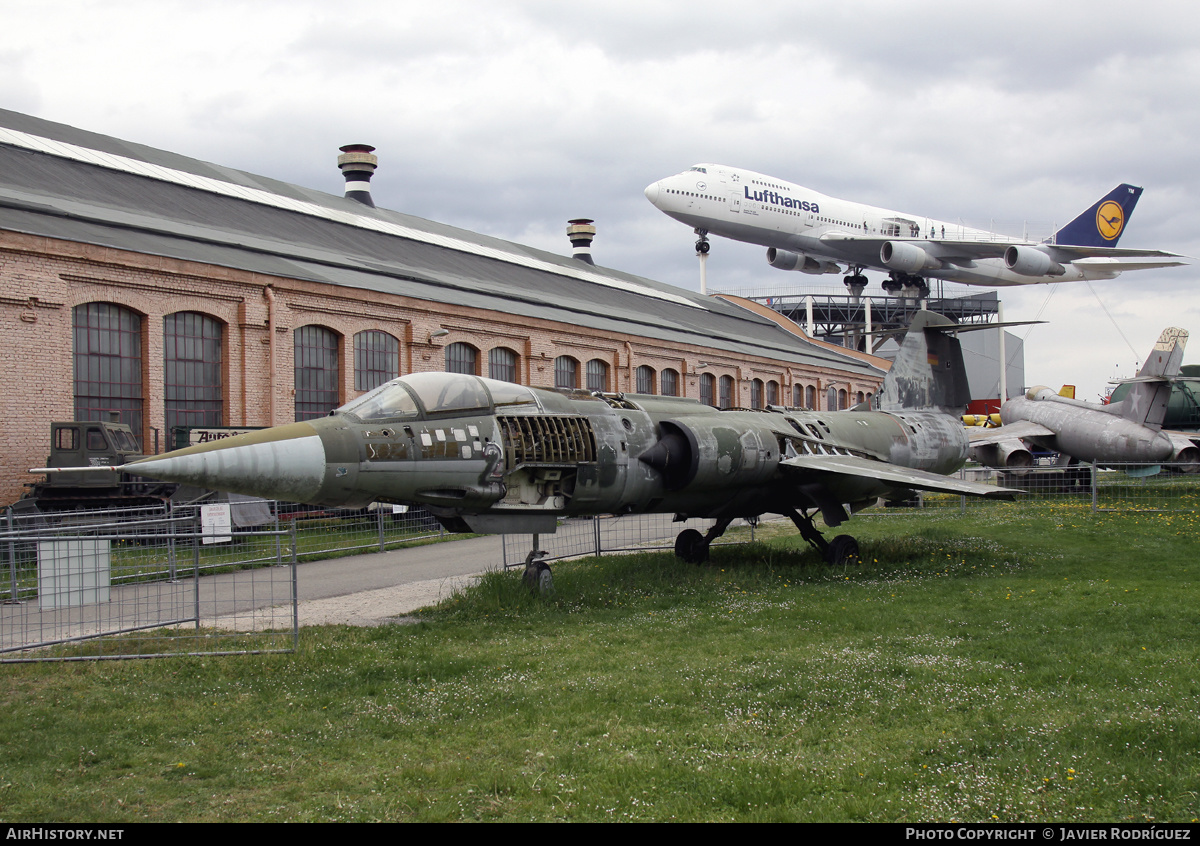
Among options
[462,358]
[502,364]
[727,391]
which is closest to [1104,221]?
[727,391]

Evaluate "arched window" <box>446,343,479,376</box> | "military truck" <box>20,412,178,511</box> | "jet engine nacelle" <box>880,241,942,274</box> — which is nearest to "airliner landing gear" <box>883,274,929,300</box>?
"jet engine nacelle" <box>880,241,942,274</box>

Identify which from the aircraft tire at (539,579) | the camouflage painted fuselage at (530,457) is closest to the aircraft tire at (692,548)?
the camouflage painted fuselage at (530,457)

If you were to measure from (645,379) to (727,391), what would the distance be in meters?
6.98

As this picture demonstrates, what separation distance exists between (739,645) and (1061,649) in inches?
118

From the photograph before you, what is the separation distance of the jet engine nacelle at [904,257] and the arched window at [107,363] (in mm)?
31530

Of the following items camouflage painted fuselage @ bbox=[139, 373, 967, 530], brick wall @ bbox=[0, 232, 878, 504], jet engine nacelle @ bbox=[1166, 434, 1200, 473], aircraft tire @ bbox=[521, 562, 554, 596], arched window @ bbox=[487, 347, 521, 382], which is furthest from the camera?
arched window @ bbox=[487, 347, 521, 382]

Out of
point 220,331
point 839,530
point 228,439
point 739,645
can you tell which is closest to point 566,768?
point 739,645

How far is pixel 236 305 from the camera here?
24.8 m

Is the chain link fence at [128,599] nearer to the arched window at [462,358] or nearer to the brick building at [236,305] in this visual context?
the brick building at [236,305]

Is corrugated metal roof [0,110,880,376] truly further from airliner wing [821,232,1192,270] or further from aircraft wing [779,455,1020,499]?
aircraft wing [779,455,1020,499]

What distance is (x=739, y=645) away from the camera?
905 cm

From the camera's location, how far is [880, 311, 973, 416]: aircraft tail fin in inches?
746

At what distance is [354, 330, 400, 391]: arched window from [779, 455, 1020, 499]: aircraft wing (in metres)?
16.7

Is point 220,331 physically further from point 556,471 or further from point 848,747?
point 848,747
